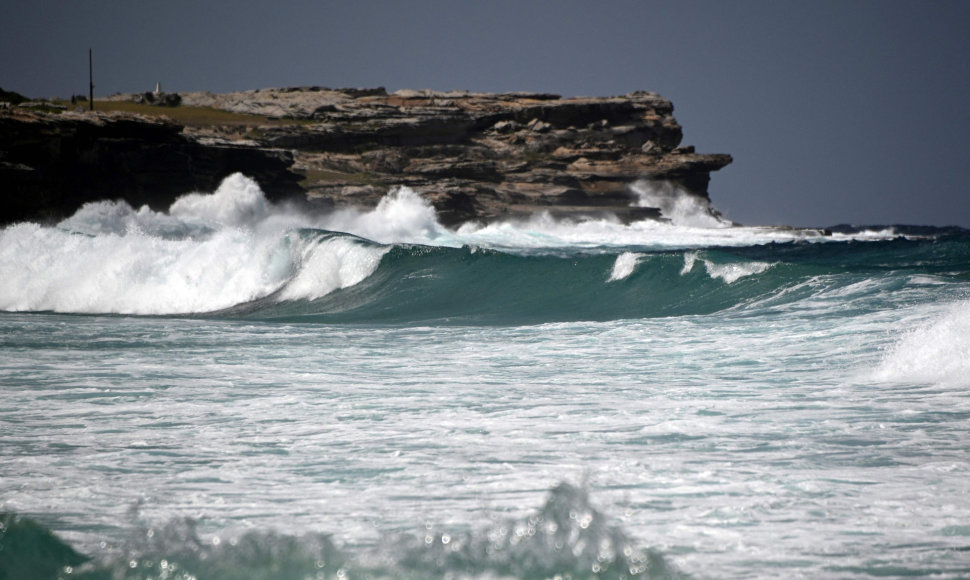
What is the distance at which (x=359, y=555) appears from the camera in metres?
3.50

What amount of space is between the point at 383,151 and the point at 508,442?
71826 millimetres

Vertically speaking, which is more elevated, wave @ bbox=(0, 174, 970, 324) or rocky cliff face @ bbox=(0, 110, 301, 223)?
rocky cliff face @ bbox=(0, 110, 301, 223)

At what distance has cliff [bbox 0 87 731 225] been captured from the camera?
4266cm

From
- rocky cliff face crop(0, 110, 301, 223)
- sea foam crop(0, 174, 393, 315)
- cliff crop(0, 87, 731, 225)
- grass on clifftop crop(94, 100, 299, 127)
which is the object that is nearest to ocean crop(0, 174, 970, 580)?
sea foam crop(0, 174, 393, 315)

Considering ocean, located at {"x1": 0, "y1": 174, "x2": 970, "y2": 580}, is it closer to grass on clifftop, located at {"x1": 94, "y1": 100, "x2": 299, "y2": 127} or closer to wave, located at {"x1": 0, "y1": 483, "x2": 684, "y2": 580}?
wave, located at {"x1": 0, "y1": 483, "x2": 684, "y2": 580}

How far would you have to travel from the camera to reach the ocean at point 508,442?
3.53 metres

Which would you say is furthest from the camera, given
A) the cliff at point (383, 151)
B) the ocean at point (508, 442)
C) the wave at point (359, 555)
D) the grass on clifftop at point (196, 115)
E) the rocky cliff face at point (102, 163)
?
the grass on clifftop at point (196, 115)

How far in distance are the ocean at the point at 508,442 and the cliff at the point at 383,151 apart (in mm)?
31523

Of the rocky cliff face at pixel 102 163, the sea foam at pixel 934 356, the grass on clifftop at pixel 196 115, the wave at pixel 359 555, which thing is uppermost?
the grass on clifftop at pixel 196 115

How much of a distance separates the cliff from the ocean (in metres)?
31.5

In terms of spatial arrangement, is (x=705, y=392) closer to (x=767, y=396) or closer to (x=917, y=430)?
(x=767, y=396)

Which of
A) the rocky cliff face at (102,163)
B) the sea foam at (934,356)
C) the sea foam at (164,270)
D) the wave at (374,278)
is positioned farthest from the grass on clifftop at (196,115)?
the sea foam at (934,356)

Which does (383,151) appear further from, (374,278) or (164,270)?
(374,278)

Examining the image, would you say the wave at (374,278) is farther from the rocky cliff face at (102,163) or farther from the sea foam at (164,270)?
the rocky cliff face at (102,163)
